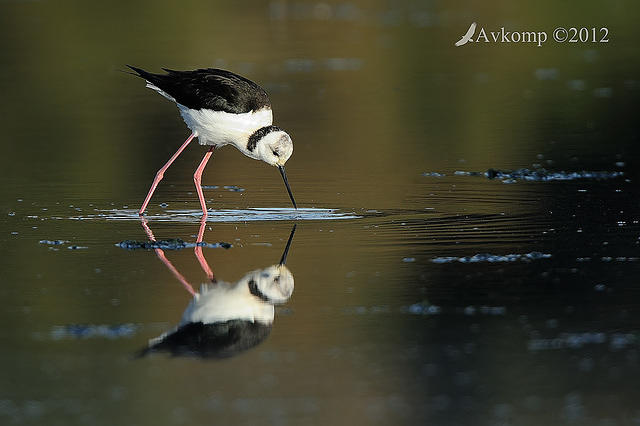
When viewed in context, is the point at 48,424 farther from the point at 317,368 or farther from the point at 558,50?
the point at 558,50

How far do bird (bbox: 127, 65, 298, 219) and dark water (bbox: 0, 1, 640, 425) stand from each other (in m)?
0.42

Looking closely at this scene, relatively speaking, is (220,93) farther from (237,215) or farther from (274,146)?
(237,215)

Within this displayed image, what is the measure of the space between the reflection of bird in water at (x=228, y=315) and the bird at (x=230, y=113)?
2359 millimetres

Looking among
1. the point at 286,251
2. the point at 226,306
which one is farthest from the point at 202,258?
the point at 226,306

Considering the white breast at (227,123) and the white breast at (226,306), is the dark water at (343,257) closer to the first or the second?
the white breast at (226,306)

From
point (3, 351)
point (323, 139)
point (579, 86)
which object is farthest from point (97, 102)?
point (3, 351)

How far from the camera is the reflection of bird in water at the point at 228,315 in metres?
5.75

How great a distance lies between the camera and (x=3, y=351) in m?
5.74

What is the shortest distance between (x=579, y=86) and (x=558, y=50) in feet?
14.7

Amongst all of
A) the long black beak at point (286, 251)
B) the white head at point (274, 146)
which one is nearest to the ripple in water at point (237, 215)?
the long black beak at point (286, 251)

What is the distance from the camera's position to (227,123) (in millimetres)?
9539

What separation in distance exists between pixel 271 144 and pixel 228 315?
3.46 metres

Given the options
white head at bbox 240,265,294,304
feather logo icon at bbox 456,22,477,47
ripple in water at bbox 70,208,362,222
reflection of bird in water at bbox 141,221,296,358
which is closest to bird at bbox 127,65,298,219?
ripple in water at bbox 70,208,362,222

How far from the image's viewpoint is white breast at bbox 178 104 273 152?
9.51 meters
